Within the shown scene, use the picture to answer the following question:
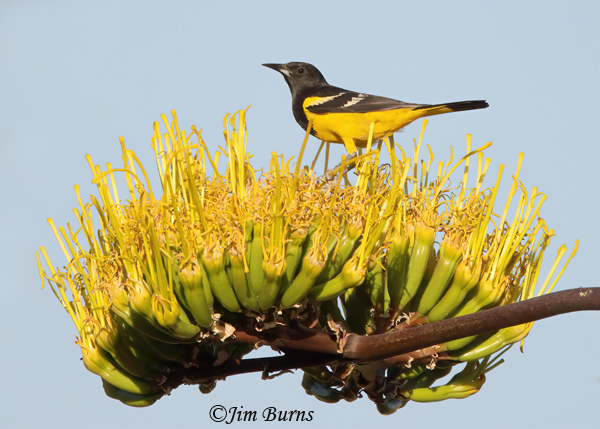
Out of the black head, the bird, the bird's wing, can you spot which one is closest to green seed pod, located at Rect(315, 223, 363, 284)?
the bird

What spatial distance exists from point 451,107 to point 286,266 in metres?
2.60

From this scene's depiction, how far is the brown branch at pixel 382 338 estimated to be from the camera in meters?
3.12

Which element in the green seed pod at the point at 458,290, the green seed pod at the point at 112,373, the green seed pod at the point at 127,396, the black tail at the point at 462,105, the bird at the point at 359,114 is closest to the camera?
the green seed pod at the point at 458,290

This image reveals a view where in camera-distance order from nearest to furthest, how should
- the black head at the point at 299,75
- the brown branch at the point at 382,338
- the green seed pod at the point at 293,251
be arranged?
the brown branch at the point at 382,338
the green seed pod at the point at 293,251
the black head at the point at 299,75

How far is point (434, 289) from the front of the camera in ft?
13.8

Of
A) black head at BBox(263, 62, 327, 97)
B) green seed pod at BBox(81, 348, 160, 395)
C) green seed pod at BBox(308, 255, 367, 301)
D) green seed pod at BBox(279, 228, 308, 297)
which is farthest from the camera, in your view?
black head at BBox(263, 62, 327, 97)

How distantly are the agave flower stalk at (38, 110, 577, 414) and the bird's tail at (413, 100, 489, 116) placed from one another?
0.98 metres

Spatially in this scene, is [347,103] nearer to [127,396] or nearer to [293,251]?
[293,251]

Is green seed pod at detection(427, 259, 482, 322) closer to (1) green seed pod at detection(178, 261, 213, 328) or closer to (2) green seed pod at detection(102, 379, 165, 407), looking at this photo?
(1) green seed pod at detection(178, 261, 213, 328)

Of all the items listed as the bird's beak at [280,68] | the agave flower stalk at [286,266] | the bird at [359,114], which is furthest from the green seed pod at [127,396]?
the bird's beak at [280,68]

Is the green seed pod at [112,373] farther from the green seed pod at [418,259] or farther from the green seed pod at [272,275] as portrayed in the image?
the green seed pod at [418,259]

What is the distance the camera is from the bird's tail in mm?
5438

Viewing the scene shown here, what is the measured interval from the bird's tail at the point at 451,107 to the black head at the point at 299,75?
151cm

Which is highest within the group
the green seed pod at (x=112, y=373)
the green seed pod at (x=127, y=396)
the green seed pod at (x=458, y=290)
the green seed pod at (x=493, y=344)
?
the green seed pod at (x=458, y=290)
